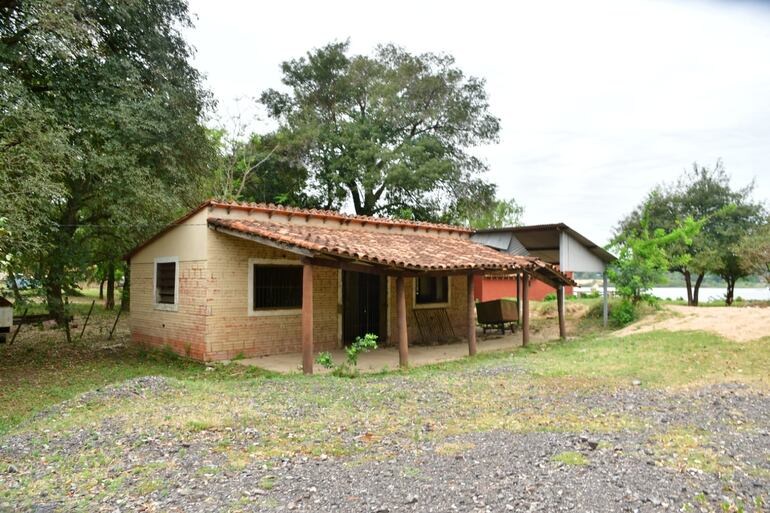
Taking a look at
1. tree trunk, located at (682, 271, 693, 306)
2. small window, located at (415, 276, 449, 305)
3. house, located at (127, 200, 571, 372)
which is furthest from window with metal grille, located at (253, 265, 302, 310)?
tree trunk, located at (682, 271, 693, 306)

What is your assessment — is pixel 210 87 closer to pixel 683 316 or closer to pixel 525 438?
pixel 525 438

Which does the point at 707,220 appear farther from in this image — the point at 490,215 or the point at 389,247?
the point at 389,247

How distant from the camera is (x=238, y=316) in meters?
12.4

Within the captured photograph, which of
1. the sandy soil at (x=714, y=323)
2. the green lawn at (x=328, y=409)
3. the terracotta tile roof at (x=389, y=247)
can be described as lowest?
the green lawn at (x=328, y=409)

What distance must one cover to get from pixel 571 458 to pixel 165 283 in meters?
11.2

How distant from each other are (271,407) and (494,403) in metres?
2.89

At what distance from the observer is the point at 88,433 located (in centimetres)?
595

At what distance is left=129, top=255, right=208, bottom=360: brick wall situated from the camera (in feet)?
39.7

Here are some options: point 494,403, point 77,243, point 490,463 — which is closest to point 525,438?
point 490,463

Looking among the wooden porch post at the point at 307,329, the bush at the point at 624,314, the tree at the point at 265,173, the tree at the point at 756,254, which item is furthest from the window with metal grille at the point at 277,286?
the tree at the point at 756,254

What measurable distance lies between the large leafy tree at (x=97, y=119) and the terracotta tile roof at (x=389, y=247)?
2941 mm

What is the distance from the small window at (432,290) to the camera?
53.3ft

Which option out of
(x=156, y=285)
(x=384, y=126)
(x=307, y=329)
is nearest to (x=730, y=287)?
(x=384, y=126)

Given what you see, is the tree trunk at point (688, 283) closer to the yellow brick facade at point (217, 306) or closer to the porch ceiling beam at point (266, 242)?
the yellow brick facade at point (217, 306)
